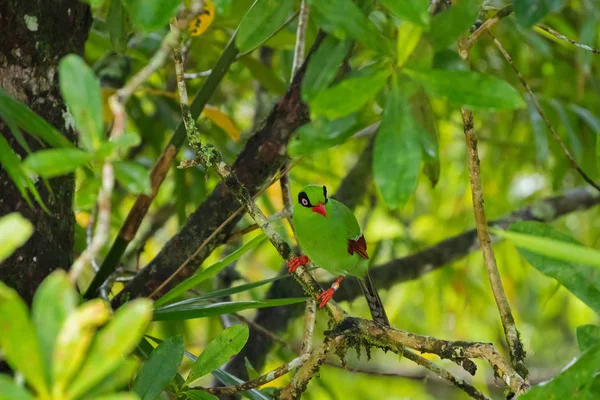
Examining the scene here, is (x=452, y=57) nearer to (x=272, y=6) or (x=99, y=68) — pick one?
(x=272, y=6)

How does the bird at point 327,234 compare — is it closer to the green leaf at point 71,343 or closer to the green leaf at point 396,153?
the green leaf at point 396,153

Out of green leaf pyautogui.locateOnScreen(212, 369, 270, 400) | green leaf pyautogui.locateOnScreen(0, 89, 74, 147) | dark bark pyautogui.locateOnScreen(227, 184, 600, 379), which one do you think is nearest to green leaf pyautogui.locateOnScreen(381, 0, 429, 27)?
green leaf pyautogui.locateOnScreen(0, 89, 74, 147)

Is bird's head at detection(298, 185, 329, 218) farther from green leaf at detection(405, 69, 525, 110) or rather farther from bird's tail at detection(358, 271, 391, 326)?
green leaf at detection(405, 69, 525, 110)

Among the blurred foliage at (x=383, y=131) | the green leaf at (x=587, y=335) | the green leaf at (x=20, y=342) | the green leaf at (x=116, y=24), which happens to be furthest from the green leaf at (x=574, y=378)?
the green leaf at (x=116, y=24)

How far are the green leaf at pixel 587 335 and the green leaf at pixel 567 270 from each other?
0.09 metres

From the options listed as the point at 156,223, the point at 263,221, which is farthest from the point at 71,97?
the point at 156,223

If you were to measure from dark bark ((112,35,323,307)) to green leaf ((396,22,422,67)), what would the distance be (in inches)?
35.2

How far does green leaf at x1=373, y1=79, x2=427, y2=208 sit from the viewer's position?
0.87 m

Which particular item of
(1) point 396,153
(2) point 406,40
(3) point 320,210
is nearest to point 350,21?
(2) point 406,40

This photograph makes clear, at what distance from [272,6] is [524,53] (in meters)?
2.74

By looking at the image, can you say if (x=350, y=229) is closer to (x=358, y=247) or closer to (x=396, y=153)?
(x=358, y=247)

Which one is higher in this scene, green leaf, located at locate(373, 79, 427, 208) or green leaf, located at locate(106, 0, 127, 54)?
green leaf, located at locate(106, 0, 127, 54)

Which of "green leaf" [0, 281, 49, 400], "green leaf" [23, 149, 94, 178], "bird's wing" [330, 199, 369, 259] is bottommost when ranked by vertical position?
"bird's wing" [330, 199, 369, 259]

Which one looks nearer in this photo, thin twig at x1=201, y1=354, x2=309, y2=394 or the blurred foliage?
the blurred foliage
